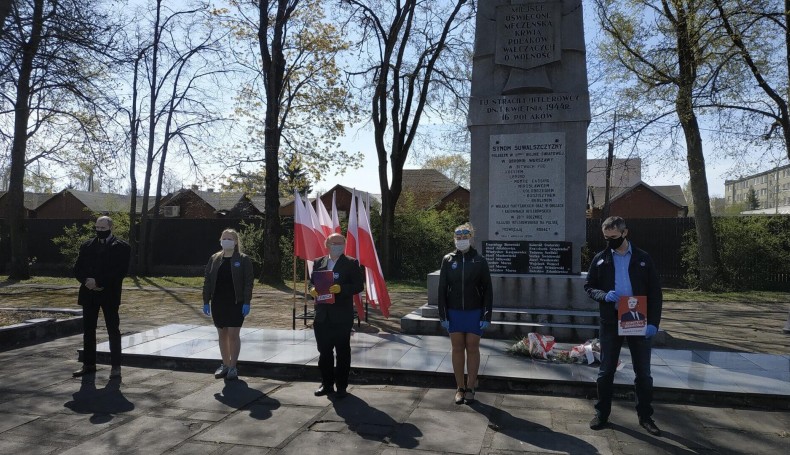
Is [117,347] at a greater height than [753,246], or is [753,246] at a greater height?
[753,246]

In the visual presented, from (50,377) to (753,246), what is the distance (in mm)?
20159

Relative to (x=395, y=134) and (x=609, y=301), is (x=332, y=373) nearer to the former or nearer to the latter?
(x=609, y=301)

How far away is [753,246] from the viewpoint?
63.4 ft

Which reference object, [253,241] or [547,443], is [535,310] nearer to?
[547,443]

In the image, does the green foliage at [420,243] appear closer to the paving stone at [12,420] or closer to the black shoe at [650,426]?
the black shoe at [650,426]

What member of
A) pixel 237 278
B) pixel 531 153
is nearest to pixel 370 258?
pixel 531 153

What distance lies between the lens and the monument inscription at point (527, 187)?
9953 mm

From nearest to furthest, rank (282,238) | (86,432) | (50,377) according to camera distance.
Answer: (86,432) < (50,377) < (282,238)

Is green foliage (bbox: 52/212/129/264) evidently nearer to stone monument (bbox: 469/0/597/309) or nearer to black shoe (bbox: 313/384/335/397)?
stone monument (bbox: 469/0/597/309)

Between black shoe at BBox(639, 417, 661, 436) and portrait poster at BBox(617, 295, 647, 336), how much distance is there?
78cm

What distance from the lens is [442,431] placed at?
200 inches

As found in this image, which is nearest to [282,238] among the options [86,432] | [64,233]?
[64,233]

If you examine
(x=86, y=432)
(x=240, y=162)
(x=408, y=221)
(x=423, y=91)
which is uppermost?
(x=423, y=91)

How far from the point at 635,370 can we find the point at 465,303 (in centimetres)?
164
